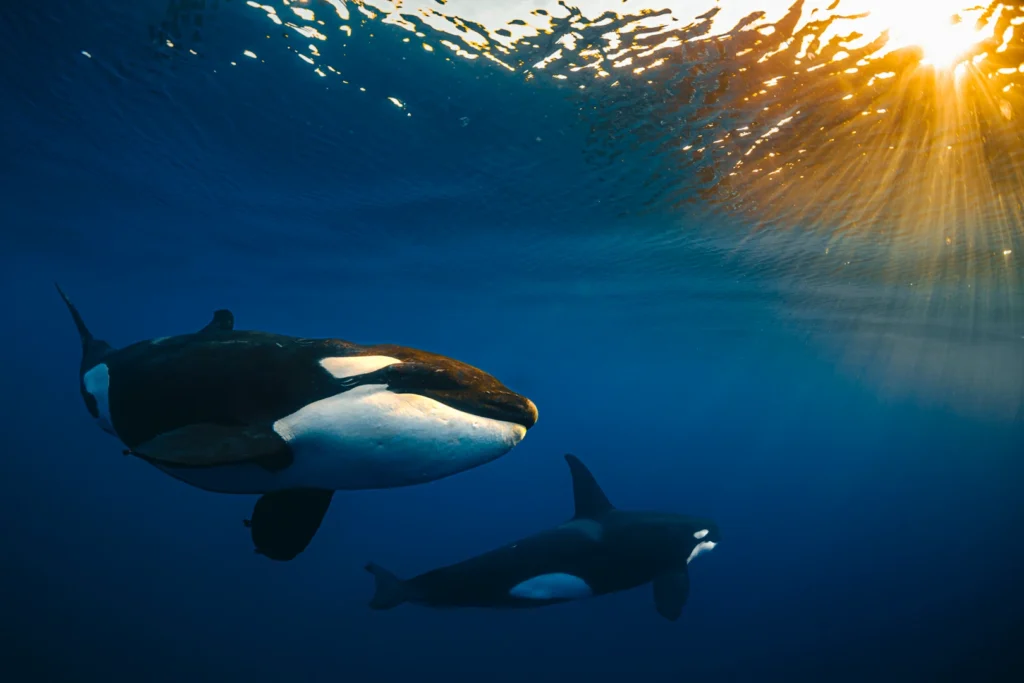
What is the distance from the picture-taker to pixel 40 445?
26.4 meters

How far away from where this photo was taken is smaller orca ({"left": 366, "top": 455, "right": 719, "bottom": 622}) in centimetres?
701

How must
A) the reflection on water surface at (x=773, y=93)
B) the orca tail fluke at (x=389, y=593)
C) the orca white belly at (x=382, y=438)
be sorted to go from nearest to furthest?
the orca white belly at (x=382, y=438) → the reflection on water surface at (x=773, y=93) → the orca tail fluke at (x=389, y=593)

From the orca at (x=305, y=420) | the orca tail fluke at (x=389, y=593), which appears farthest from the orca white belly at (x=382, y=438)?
the orca tail fluke at (x=389, y=593)

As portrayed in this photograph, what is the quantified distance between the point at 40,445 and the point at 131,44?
88.4 feet

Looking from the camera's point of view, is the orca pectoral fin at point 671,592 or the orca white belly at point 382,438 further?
the orca pectoral fin at point 671,592

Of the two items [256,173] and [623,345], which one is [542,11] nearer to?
[256,173]

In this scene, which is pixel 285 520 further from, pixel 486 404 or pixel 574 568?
pixel 574 568

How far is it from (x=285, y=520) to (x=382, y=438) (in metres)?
1.03

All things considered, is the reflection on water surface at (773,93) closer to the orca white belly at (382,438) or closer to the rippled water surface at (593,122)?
the rippled water surface at (593,122)

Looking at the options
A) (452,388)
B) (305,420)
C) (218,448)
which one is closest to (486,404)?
(452,388)

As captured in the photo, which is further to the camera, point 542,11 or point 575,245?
point 575,245

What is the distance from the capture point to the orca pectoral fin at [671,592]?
27.2 feet

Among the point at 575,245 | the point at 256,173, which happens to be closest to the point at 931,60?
the point at 575,245

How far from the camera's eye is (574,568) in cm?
741
